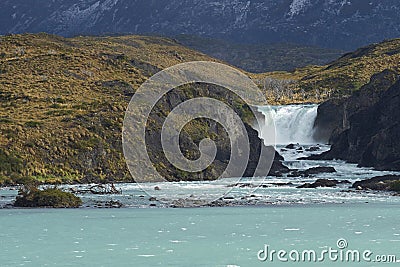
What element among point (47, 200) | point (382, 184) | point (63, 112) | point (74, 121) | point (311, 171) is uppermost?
point (63, 112)

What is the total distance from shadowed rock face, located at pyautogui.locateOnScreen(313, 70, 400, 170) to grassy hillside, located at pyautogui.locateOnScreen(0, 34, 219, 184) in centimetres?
3332

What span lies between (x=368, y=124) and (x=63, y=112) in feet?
147

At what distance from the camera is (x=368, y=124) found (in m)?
116

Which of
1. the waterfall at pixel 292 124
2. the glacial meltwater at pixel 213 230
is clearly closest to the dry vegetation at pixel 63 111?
the glacial meltwater at pixel 213 230

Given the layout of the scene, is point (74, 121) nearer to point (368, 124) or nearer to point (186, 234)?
point (368, 124)

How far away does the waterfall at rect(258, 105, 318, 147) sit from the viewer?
14500cm

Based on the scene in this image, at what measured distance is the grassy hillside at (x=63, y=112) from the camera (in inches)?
3300

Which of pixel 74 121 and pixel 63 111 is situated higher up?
pixel 63 111

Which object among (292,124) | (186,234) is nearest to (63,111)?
(292,124)

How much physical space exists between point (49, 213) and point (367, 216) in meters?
20.6

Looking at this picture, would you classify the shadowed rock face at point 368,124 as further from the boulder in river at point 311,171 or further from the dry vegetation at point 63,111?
the dry vegetation at point 63,111

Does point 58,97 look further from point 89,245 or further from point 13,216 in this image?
point 89,245

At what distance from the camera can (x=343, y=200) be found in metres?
61.1

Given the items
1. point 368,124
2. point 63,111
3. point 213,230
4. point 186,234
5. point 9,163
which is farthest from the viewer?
point 368,124
